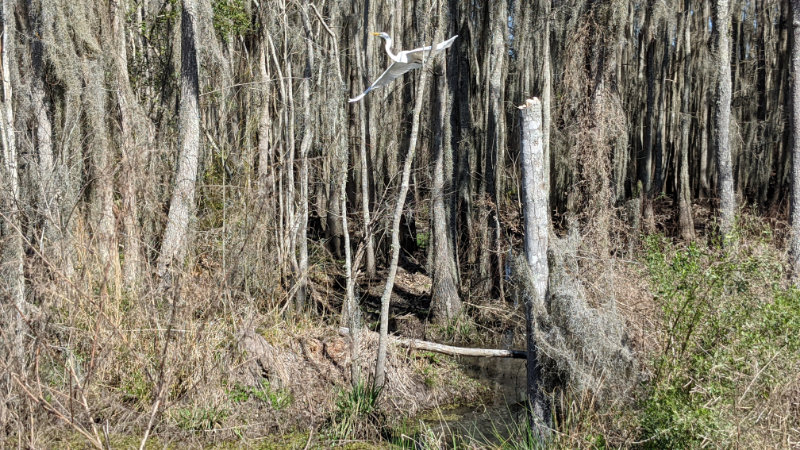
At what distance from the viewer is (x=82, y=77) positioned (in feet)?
29.5

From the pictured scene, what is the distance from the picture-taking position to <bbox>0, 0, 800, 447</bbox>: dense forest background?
588 cm

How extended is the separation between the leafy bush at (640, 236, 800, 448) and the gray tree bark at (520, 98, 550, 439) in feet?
3.07

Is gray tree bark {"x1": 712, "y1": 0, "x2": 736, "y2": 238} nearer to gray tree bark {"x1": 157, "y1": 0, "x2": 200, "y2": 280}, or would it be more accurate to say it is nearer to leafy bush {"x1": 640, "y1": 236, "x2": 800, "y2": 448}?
leafy bush {"x1": 640, "y1": 236, "x2": 800, "y2": 448}

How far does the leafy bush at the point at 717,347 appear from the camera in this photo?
188 inches

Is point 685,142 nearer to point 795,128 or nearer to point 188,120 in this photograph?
point 795,128

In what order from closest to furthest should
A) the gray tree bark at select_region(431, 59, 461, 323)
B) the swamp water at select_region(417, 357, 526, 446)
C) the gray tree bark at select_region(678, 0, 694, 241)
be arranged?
1. the swamp water at select_region(417, 357, 526, 446)
2. the gray tree bark at select_region(431, 59, 461, 323)
3. the gray tree bark at select_region(678, 0, 694, 241)

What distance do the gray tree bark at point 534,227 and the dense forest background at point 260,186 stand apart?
0.20 m

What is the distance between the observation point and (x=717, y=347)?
514 cm

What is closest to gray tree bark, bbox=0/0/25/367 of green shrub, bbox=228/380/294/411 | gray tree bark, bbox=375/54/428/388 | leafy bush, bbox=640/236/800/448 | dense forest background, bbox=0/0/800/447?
dense forest background, bbox=0/0/800/447

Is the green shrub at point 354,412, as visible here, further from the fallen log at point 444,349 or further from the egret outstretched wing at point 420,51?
the egret outstretched wing at point 420,51

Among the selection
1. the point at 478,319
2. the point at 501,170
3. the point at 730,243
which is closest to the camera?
the point at 730,243

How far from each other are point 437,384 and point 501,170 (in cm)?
551

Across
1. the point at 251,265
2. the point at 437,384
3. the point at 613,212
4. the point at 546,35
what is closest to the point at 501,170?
the point at 546,35

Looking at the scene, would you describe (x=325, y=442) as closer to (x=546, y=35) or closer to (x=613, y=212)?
(x=613, y=212)
